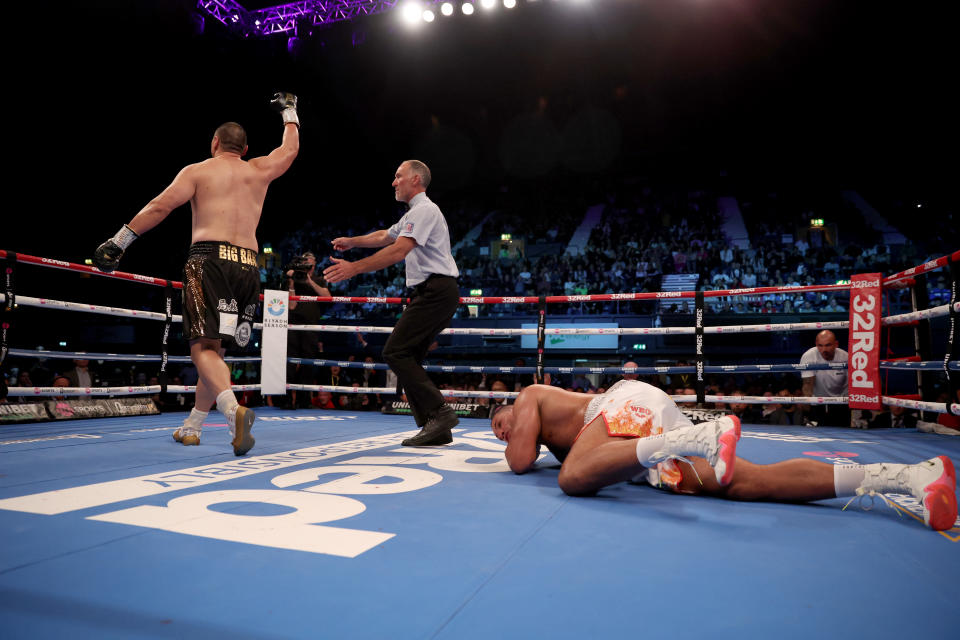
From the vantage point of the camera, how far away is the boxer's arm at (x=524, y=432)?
1842 millimetres

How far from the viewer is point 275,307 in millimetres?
4605

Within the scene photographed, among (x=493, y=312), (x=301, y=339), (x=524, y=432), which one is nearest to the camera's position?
(x=524, y=432)

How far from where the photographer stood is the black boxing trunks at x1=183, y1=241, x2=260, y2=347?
2.37 metres

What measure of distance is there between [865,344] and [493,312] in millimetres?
9580

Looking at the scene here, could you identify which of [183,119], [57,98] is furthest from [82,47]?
[183,119]

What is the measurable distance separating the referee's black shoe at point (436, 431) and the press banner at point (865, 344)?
2.74m

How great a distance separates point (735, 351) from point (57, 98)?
12.7m

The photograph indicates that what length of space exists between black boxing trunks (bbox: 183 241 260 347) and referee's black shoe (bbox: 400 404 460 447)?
941 mm

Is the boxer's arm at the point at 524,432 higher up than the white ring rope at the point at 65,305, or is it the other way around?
the white ring rope at the point at 65,305

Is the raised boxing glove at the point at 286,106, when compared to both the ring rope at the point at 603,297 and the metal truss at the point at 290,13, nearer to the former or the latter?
the ring rope at the point at 603,297

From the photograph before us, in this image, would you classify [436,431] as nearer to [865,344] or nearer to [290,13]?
[865,344]

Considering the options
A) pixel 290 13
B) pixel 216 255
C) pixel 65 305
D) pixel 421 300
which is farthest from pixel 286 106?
pixel 290 13

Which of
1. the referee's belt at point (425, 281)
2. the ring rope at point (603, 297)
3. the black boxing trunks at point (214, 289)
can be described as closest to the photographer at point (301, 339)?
the ring rope at point (603, 297)

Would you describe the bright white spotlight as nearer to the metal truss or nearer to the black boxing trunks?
the metal truss
